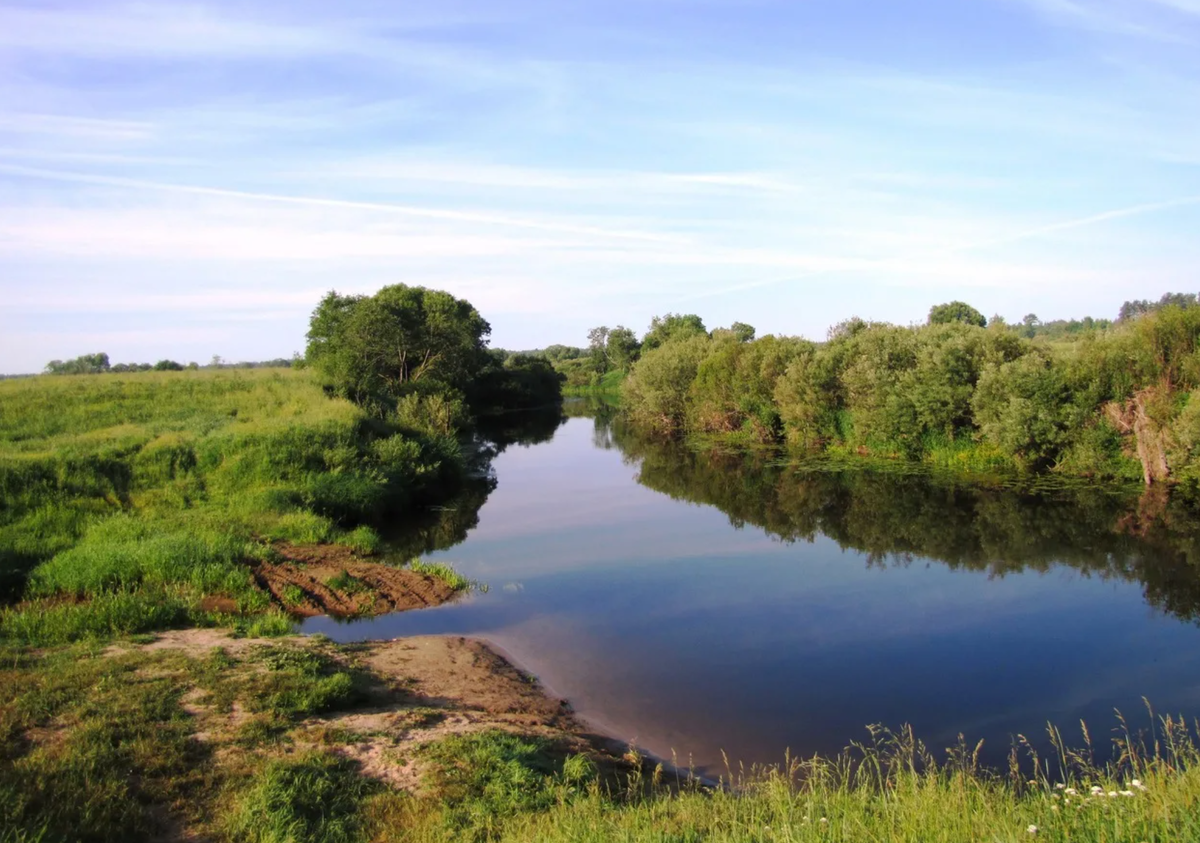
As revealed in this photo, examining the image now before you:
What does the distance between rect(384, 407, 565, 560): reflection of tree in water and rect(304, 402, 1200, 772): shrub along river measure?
0.60 feet

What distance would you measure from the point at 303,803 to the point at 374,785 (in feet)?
2.27

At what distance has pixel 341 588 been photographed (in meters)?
15.1

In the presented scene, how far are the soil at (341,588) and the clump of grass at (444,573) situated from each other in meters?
0.14

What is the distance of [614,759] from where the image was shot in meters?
8.54

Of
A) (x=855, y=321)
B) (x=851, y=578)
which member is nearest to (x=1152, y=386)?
(x=851, y=578)

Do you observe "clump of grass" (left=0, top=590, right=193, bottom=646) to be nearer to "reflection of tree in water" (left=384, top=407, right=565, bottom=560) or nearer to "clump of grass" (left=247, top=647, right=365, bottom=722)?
"clump of grass" (left=247, top=647, right=365, bottom=722)

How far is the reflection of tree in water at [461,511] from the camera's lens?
830 inches

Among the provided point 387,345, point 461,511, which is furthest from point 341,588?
point 387,345

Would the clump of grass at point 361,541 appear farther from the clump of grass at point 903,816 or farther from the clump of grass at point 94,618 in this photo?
the clump of grass at point 903,816

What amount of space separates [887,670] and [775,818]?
706 cm

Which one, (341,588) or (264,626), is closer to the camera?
(264,626)

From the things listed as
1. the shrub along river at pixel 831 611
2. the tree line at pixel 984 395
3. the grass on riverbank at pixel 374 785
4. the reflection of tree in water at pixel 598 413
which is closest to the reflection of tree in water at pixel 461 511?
the shrub along river at pixel 831 611

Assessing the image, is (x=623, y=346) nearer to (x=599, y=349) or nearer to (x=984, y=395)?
(x=599, y=349)

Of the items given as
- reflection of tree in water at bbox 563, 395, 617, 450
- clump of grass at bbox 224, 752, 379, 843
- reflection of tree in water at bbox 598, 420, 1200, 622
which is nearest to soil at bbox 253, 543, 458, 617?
clump of grass at bbox 224, 752, 379, 843
